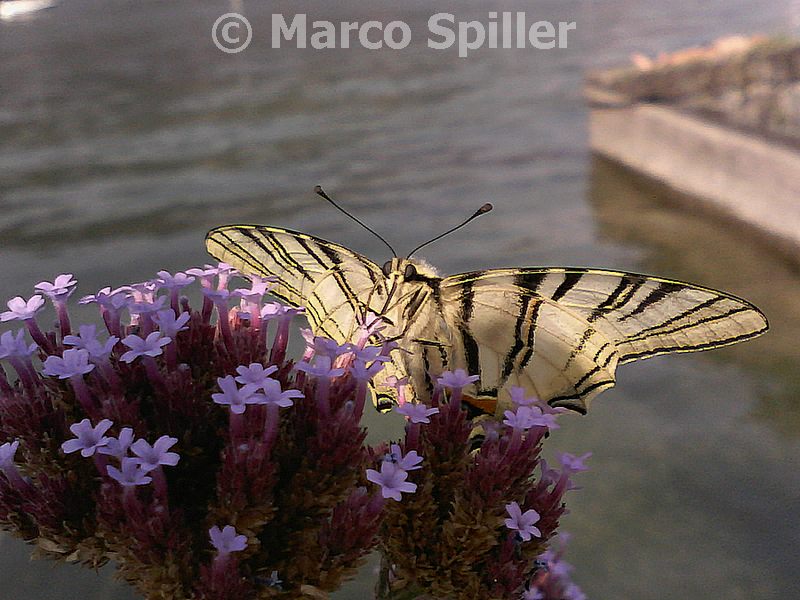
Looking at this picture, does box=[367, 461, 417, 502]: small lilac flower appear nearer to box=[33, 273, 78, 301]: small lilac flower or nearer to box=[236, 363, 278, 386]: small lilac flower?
box=[236, 363, 278, 386]: small lilac flower

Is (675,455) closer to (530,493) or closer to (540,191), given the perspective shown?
(530,493)

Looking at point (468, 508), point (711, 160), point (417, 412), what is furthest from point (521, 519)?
point (711, 160)

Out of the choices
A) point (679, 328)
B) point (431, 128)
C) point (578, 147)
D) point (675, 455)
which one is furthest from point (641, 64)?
point (679, 328)

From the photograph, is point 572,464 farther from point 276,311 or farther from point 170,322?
point 170,322

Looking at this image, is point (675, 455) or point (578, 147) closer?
point (675, 455)

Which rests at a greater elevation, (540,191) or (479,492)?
(479,492)

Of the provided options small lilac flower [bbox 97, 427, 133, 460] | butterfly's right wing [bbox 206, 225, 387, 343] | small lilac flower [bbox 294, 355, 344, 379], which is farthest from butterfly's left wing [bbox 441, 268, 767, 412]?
small lilac flower [bbox 97, 427, 133, 460]
